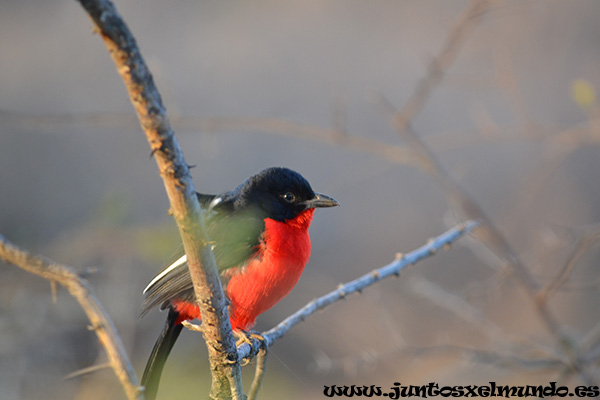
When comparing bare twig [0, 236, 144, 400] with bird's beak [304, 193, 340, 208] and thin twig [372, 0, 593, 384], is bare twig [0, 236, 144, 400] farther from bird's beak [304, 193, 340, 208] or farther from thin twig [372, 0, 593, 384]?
thin twig [372, 0, 593, 384]

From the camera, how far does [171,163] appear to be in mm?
1219

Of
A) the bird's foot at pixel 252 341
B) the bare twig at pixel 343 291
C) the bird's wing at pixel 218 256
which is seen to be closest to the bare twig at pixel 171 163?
the bare twig at pixel 343 291

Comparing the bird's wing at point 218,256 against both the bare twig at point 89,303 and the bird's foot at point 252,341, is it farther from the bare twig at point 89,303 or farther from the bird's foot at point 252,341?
the bare twig at point 89,303

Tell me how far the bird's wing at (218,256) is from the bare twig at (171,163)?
2.20ft

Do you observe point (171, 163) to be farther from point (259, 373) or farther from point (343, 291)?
point (343, 291)

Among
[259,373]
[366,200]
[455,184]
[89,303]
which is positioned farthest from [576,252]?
[366,200]

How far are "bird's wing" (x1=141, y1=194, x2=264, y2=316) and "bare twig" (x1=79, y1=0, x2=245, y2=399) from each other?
0.67m

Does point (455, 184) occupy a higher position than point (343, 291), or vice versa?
point (455, 184)

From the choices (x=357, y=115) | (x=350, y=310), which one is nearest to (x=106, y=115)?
(x=350, y=310)

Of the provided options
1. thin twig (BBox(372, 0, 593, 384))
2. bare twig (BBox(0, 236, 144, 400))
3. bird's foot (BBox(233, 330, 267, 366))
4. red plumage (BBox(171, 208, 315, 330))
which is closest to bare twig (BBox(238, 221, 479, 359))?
bird's foot (BBox(233, 330, 267, 366))

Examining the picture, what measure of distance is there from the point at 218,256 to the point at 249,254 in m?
0.13

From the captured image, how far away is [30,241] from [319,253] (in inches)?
139

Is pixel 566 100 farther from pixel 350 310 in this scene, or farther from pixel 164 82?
pixel 164 82

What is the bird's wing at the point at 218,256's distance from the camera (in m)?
2.37
